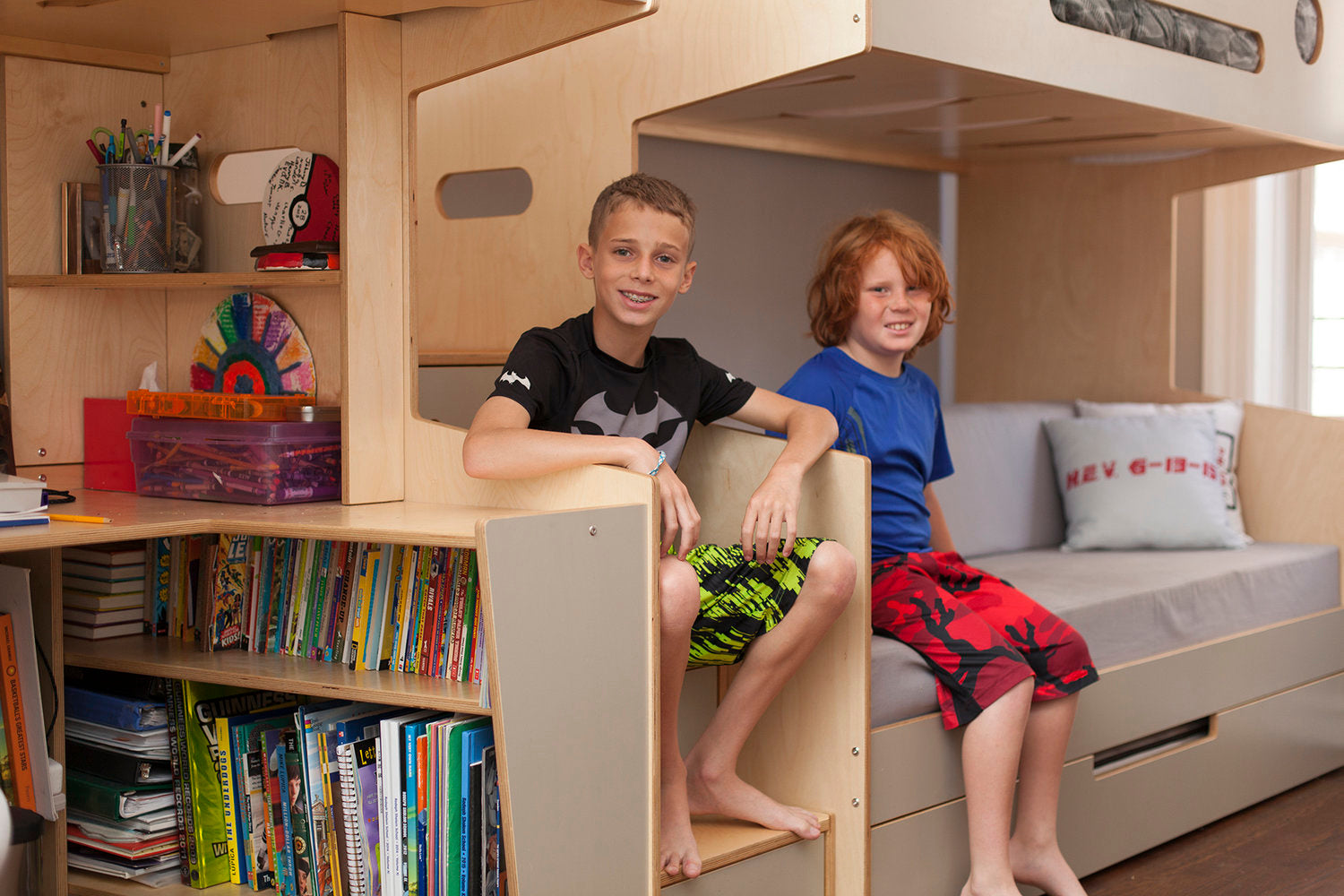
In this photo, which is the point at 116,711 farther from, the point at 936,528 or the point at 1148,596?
the point at 1148,596

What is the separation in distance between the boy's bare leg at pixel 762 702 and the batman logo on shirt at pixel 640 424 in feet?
0.77

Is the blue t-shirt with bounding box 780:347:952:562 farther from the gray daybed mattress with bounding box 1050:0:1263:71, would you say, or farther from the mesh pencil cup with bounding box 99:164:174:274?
the mesh pencil cup with bounding box 99:164:174:274

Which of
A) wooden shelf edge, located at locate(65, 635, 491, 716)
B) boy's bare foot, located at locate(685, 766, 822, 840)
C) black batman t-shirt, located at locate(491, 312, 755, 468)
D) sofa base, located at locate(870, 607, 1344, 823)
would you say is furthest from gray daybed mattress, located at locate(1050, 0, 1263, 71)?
wooden shelf edge, located at locate(65, 635, 491, 716)

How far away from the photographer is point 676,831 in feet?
5.25

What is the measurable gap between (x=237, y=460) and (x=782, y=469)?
705mm

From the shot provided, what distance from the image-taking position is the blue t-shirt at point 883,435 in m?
2.00

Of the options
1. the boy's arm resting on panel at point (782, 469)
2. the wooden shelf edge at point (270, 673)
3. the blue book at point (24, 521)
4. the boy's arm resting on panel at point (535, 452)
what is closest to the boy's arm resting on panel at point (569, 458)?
the boy's arm resting on panel at point (535, 452)

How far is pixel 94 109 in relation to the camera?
2.04 m

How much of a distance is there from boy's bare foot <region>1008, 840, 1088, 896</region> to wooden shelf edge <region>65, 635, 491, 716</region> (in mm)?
840

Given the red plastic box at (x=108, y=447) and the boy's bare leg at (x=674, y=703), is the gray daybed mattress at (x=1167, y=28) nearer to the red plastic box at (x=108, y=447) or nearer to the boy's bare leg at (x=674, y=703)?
the boy's bare leg at (x=674, y=703)

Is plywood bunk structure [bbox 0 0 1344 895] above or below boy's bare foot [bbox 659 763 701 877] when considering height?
above

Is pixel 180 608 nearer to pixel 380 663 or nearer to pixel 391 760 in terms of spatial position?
pixel 380 663

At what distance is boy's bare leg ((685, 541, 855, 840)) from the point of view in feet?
5.48

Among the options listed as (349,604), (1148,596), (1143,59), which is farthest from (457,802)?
(1143,59)
